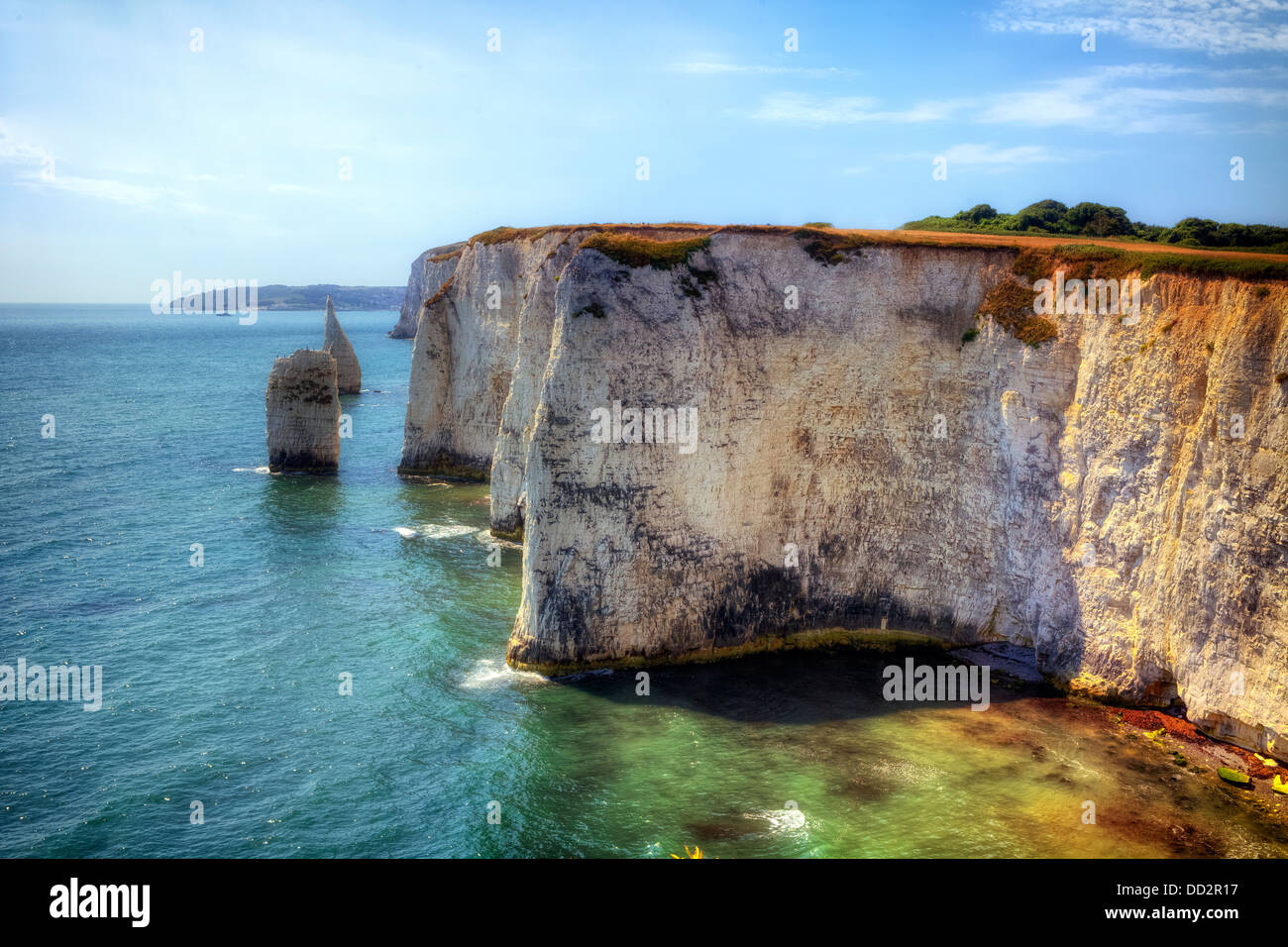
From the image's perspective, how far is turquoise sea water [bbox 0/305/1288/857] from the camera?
2277 cm

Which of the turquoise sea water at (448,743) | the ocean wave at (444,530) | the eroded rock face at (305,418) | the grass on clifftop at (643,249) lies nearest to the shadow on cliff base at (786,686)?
the turquoise sea water at (448,743)

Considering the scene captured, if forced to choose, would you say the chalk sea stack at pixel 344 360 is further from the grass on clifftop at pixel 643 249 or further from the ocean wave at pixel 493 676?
the ocean wave at pixel 493 676

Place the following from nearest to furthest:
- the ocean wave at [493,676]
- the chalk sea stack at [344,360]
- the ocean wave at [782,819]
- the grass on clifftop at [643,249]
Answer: the ocean wave at [782,819], the ocean wave at [493,676], the grass on clifftop at [643,249], the chalk sea stack at [344,360]

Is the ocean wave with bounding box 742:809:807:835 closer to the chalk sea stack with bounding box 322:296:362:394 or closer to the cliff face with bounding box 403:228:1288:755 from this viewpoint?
the cliff face with bounding box 403:228:1288:755

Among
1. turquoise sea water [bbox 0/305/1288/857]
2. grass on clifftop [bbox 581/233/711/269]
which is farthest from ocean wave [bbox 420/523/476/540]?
grass on clifftop [bbox 581/233/711/269]

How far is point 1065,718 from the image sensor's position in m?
29.3

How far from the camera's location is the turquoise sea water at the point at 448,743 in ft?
74.7

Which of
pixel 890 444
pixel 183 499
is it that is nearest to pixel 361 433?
pixel 183 499

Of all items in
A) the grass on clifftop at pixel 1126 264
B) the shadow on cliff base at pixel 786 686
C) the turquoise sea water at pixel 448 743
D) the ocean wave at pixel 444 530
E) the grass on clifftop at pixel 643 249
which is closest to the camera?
the turquoise sea water at pixel 448 743

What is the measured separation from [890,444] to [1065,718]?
11.8 metres

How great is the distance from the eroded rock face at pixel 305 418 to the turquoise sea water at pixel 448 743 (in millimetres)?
16537

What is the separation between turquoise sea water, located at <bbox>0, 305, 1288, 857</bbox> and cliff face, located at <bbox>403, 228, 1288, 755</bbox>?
2.47 metres
